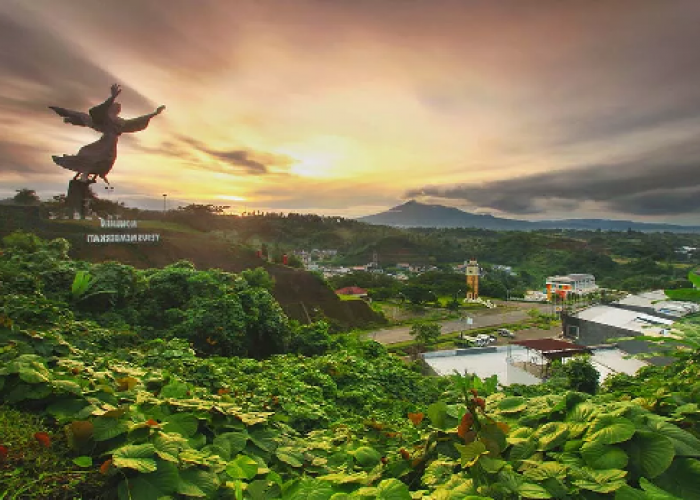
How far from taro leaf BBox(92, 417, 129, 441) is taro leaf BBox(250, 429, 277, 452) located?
0.67 meters

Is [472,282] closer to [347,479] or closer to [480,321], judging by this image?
[480,321]

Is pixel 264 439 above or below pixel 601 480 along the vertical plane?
below

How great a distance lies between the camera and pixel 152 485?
1567 millimetres

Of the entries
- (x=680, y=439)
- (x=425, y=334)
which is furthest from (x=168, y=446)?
(x=425, y=334)

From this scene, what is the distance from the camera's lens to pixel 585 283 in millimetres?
55188

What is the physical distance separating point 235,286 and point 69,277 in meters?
2.87

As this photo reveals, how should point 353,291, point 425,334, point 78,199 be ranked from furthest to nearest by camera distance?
point 353,291 → point 425,334 → point 78,199

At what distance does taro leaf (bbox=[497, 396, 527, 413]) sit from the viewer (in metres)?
2.00

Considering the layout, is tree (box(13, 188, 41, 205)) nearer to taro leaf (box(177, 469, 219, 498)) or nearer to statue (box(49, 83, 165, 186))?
statue (box(49, 83, 165, 186))

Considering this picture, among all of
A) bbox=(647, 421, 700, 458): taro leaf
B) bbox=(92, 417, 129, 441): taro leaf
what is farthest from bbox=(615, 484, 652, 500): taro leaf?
bbox=(92, 417, 129, 441): taro leaf

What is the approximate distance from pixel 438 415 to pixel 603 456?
0.70m

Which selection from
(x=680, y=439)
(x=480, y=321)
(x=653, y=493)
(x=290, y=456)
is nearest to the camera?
(x=653, y=493)

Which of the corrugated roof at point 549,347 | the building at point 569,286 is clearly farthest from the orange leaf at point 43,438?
the building at point 569,286

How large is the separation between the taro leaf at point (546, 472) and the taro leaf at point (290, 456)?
1.17 meters
